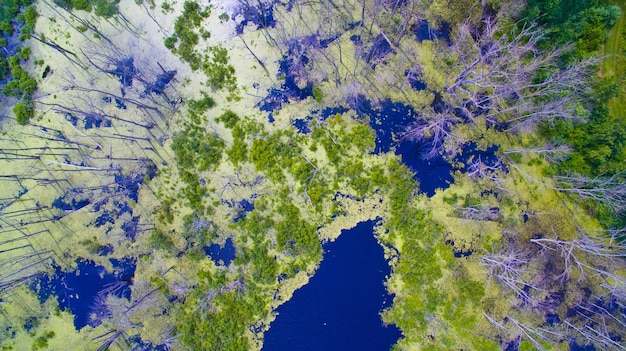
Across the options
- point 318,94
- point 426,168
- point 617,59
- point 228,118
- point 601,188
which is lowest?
point 601,188

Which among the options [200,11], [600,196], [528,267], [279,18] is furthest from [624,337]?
[200,11]

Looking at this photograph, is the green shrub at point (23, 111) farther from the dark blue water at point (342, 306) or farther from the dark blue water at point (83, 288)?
the dark blue water at point (342, 306)

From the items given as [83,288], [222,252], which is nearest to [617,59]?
[222,252]

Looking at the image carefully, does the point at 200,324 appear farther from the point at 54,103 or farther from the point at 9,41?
the point at 9,41

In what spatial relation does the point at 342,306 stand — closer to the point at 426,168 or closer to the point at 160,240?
the point at 426,168

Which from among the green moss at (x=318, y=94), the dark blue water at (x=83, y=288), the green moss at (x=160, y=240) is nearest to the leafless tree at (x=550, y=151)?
the green moss at (x=318, y=94)

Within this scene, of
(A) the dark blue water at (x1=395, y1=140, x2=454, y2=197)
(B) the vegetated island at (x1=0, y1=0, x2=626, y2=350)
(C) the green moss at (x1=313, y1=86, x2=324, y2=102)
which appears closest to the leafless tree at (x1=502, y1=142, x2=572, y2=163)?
(B) the vegetated island at (x1=0, y1=0, x2=626, y2=350)

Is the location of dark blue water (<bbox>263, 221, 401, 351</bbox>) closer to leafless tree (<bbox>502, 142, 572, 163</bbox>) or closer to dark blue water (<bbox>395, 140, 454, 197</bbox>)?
dark blue water (<bbox>395, 140, 454, 197</bbox>)
